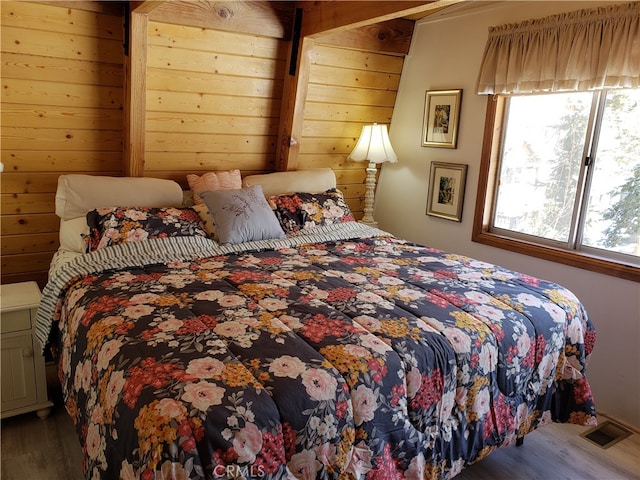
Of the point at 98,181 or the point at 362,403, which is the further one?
the point at 98,181

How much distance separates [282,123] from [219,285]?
1694 millimetres

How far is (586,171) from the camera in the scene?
2.78 m

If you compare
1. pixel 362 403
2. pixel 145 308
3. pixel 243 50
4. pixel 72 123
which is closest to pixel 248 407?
pixel 362 403

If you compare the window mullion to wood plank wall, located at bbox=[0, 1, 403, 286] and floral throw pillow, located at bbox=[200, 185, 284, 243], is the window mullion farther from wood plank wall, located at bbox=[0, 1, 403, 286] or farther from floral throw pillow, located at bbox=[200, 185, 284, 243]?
floral throw pillow, located at bbox=[200, 185, 284, 243]

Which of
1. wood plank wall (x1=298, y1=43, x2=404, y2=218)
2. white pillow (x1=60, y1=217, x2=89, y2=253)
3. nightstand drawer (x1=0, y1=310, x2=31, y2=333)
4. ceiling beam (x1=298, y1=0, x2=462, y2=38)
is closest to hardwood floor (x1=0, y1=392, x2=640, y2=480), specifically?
nightstand drawer (x1=0, y1=310, x2=31, y2=333)

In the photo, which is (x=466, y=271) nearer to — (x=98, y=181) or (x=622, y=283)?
(x=622, y=283)

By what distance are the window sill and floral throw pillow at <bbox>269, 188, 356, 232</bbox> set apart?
3.16 ft

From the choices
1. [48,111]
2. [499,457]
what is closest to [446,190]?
[499,457]

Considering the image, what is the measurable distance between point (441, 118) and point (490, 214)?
2.58 feet

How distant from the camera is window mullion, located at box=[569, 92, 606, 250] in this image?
8.90 feet

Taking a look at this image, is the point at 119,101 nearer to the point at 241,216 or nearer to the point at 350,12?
the point at 241,216

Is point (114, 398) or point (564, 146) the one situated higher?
point (564, 146)

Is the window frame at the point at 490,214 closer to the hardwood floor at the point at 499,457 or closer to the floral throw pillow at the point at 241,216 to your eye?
the hardwood floor at the point at 499,457

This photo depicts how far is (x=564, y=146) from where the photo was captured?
2.92m
